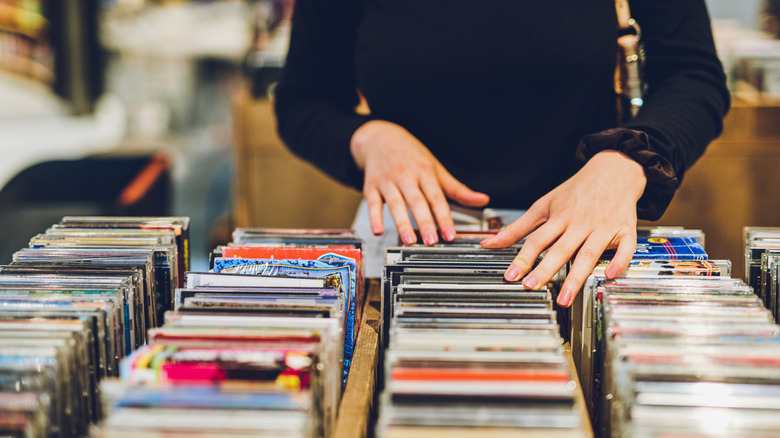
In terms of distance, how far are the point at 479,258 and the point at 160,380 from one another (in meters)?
0.45

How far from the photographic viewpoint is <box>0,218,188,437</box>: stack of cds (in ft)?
1.96

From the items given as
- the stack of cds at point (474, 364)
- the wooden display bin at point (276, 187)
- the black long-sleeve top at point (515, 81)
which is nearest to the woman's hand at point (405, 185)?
the black long-sleeve top at point (515, 81)

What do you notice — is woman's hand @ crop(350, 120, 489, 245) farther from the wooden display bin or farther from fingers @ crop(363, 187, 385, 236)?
the wooden display bin

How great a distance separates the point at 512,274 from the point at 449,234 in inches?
8.6

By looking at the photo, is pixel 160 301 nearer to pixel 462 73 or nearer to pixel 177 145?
pixel 462 73

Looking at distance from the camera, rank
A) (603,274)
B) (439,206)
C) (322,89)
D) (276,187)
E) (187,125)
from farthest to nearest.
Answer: (187,125) < (276,187) < (322,89) < (439,206) < (603,274)

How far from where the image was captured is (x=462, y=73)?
3.91ft

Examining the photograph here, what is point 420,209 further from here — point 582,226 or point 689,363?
point 689,363

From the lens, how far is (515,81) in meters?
1.18

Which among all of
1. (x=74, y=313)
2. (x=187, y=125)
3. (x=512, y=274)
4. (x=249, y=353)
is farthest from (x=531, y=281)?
(x=187, y=125)

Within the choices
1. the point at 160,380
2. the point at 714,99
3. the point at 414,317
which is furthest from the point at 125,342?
the point at 714,99

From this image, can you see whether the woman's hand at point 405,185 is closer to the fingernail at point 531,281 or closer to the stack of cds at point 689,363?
the fingernail at point 531,281

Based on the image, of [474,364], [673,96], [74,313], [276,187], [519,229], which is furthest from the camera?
[276,187]

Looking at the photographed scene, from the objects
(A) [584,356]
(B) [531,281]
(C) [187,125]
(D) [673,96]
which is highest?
(C) [187,125]
